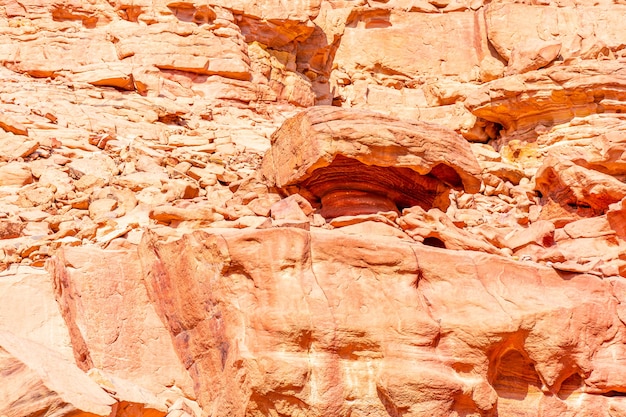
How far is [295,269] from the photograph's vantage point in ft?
19.3

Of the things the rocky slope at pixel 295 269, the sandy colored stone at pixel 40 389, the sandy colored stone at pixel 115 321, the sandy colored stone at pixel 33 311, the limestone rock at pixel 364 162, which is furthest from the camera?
the limestone rock at pixel 364 162

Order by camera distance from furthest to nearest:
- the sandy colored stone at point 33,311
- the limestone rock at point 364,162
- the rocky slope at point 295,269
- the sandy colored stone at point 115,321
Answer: the limestone rock at point 364,162 < the sandy colored stone at point 33,311 < the sandy colored stone at point 115,321 < the rocky slope at point 295,269

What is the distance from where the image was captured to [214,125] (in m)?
15.3

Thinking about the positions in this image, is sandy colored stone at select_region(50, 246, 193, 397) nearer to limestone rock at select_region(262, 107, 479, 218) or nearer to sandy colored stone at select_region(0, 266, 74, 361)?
sandy colored stone at select_region(0, 266, 74, 361)

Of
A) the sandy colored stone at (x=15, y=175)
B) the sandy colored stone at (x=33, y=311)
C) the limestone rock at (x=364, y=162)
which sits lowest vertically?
the sandy colored stone at (x=15, y=175)

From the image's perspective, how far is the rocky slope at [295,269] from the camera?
18.5 ft

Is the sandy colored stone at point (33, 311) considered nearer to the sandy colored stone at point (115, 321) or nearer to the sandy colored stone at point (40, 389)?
the sandy colored stone at point (115, 321)

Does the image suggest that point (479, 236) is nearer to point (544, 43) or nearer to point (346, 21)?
point (544, 43)

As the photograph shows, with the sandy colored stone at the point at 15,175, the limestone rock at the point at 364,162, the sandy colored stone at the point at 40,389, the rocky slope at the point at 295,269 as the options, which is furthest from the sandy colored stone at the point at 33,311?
the sandy colored stone at the point at 15,175

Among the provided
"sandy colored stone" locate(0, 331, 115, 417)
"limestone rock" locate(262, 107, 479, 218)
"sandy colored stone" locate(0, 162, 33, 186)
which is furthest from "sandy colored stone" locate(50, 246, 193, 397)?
"sandy colored stone" locate(0, 162, 33, 186)

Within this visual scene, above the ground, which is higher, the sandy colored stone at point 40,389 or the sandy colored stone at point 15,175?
the sandy colored stone at point 40,389

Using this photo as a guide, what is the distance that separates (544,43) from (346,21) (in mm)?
5559

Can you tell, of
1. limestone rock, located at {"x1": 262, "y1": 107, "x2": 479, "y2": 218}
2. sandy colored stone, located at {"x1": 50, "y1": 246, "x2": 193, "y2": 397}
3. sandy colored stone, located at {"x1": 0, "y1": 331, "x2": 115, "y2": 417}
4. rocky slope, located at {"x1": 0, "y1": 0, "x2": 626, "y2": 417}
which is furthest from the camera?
limestone rock, located at {"x1": 262, "y1": 107, "x2": 479, "y2": 218}

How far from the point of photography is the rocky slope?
562 centimetres
